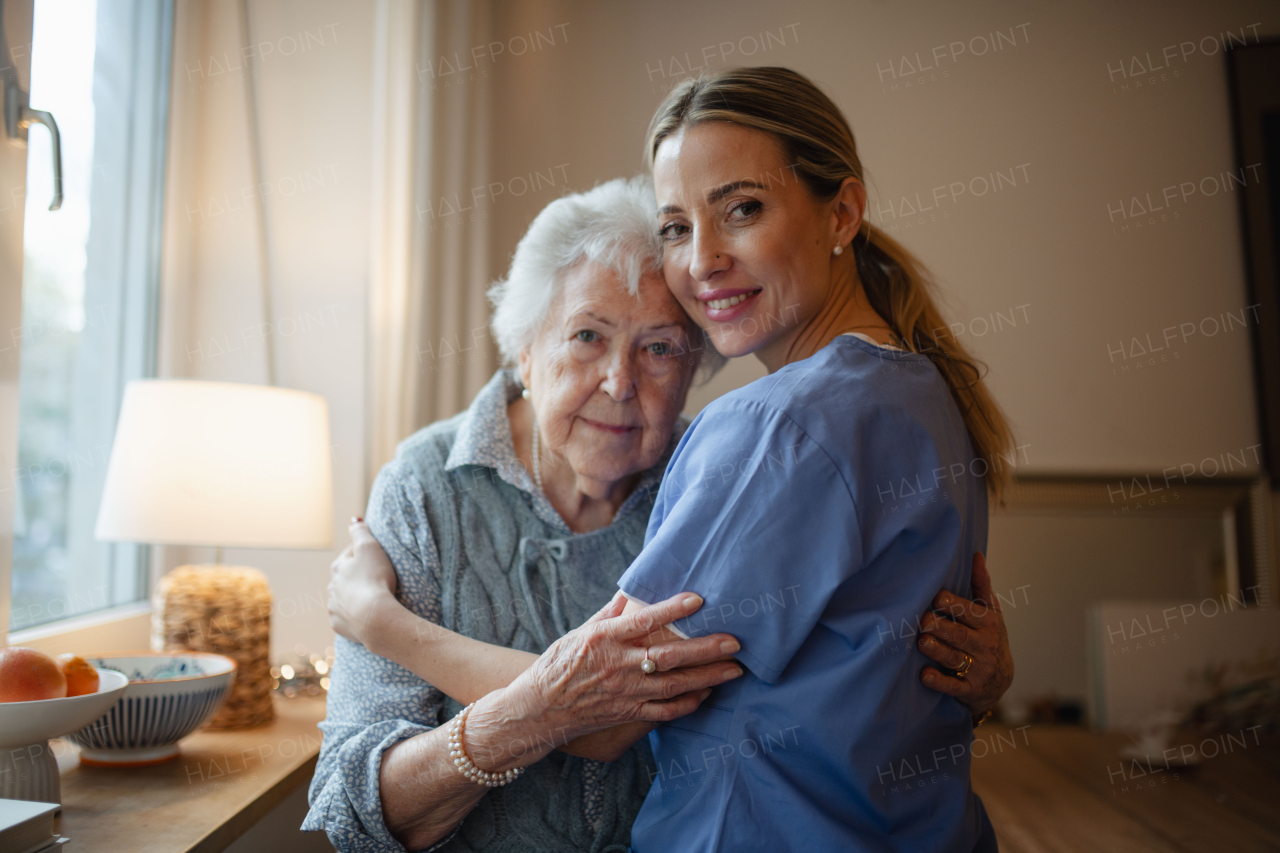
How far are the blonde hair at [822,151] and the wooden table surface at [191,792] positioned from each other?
114 cm

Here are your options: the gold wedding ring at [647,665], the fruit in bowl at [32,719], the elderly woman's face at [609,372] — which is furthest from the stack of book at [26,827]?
the elderly woman's face at [609,372]

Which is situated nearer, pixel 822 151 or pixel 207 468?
pixel 822 151

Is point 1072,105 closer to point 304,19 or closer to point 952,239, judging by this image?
point 952,239

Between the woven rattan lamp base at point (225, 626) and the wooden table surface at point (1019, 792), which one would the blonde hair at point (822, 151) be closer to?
the wooden table surface at point (1019, 792)

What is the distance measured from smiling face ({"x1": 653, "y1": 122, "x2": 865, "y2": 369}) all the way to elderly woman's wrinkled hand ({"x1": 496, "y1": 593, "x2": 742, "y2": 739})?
1.43 feet

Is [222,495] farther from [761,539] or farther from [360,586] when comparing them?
[761,539]

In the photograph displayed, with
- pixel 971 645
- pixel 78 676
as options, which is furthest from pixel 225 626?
pixel 971 645

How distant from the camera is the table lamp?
4.67 ft

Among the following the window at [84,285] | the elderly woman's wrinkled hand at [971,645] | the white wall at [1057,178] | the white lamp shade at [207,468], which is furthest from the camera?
the white wall at [1057,178]

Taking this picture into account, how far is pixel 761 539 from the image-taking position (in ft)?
2.59

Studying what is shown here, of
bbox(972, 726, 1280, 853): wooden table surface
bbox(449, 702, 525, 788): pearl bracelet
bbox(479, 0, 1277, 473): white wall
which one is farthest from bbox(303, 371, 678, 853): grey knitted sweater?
bbox(479, 0, 1277, 473): white wall

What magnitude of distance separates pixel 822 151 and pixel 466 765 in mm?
916

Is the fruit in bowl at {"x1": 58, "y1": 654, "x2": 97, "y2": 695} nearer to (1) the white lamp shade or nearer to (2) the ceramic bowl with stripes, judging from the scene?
(2) the ceramic bowl with stripes

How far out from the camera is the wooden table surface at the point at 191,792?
101 cm
